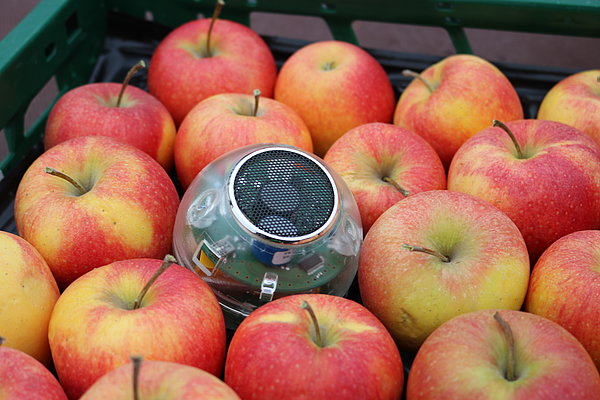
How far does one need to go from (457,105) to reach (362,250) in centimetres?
43

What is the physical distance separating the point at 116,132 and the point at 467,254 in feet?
2.28

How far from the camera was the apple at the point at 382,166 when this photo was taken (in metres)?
1.20

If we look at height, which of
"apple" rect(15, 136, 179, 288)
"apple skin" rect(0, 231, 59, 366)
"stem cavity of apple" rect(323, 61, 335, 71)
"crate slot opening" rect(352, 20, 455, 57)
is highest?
"stem cavity of apple" rect(323, 61, 335, 71)

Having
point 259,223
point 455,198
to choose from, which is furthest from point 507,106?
point 259,223

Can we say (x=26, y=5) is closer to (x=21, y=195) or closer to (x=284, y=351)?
(x=21, y=195)

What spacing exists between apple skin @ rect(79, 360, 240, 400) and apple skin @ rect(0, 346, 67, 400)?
0.10 meters

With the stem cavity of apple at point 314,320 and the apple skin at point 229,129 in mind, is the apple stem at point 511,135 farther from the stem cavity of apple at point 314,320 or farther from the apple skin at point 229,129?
the stem cavity of apple at point 314,320

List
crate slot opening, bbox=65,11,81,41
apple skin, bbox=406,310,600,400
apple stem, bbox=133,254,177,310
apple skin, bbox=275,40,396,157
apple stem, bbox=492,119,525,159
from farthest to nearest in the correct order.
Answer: crate slot opening, bbox=65,11,81,41, apple skin, bbox=275,40,396,157, apple stem, bbox=492,119,525,159, apple stem, bbox=133,254,177,310, apple skin, bbox=406,310,600,400

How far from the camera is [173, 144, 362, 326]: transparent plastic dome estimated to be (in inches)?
39.2

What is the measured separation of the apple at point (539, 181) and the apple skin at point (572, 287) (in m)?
0.07

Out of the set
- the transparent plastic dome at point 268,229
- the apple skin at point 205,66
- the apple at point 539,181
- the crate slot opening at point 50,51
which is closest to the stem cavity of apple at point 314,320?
the transparent plastic dome at point 268,229

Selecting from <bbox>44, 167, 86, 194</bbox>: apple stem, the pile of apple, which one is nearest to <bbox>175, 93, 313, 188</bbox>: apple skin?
the pile of apple

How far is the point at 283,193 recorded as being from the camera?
3.35ft

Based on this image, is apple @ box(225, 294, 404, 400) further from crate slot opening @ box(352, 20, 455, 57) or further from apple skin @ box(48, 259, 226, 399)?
crate slot opening @ box(352, 20, 455, 57)
